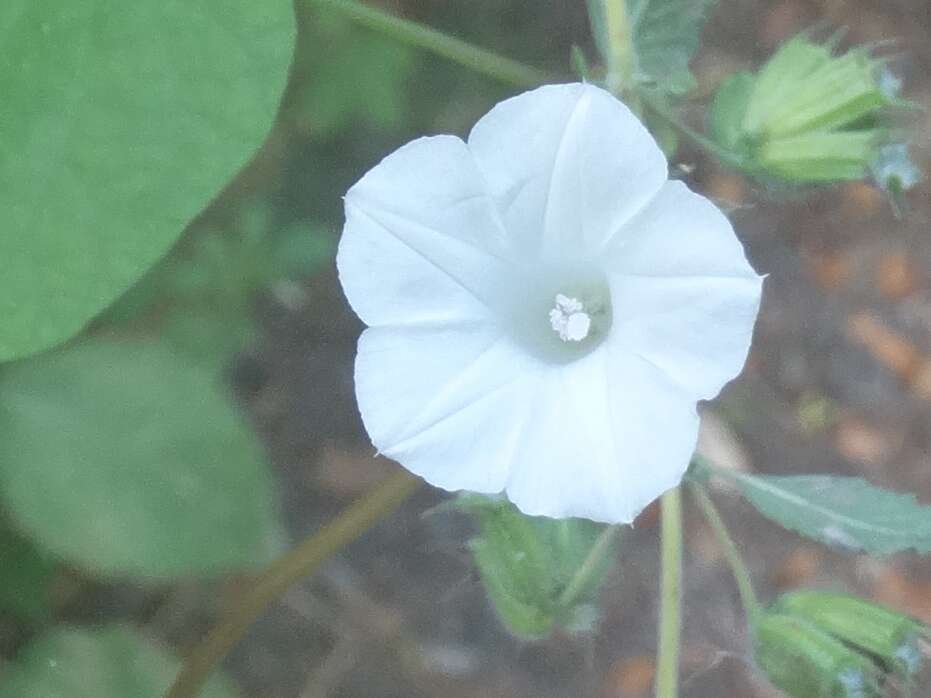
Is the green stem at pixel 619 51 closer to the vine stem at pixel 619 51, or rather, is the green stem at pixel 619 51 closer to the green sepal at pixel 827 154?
the vine stem at pixel 619 51

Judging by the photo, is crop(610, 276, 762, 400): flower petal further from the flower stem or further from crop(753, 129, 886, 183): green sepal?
the flower stem

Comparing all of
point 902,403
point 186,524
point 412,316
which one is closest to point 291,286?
point 186,524

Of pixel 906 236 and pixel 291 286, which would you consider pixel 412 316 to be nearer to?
pixel 291 286

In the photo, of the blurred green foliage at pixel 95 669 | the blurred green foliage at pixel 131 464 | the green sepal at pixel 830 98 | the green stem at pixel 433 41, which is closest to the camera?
the green sepal at pixel 830 98

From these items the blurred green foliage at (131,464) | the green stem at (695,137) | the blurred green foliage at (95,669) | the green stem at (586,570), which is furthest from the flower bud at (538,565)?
the blurred green foliage at (95,669)

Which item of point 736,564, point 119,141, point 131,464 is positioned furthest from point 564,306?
point 131,464

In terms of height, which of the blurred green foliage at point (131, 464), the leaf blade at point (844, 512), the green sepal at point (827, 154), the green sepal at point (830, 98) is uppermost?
the green sepal at point (830, 98)
